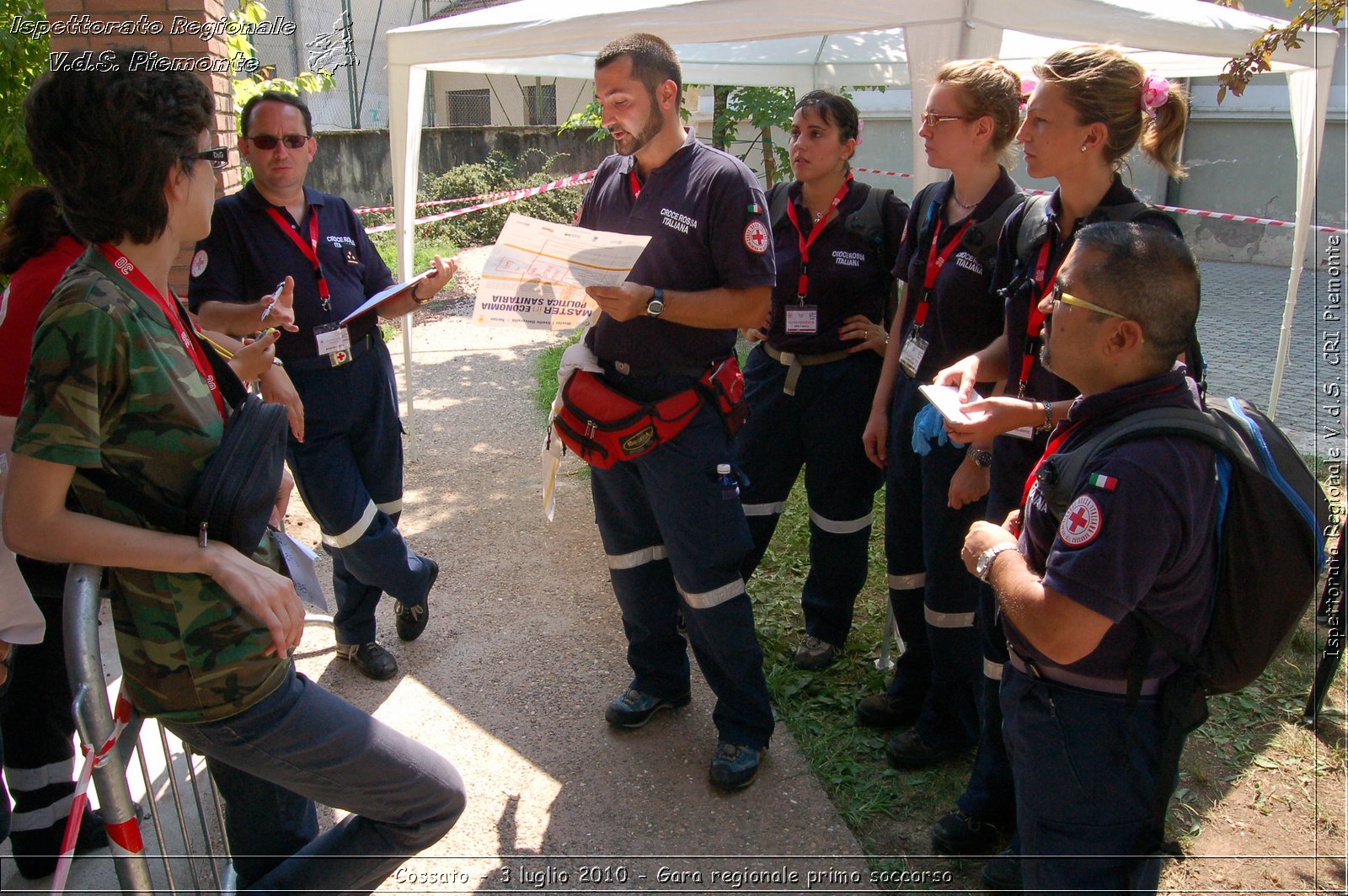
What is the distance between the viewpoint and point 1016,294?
2.62 meters

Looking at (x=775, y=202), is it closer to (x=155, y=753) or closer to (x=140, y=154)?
(x=140, y=154)

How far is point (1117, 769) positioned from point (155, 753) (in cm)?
310

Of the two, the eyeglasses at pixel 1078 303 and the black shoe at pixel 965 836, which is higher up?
the eyeglasses at pixel 1078 303

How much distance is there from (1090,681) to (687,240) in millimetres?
1737

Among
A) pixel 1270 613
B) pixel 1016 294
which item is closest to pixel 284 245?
pixel 1016 294

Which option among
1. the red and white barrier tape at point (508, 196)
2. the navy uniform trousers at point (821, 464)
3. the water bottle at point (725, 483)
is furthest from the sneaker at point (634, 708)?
the red and white barrier tape at point (508, 196)

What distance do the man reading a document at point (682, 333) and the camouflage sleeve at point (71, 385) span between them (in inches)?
54.8

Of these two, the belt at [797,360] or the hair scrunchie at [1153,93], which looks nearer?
the hair scrunchie at [1153,93]

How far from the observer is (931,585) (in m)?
3.23

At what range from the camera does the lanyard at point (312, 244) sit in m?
3.59

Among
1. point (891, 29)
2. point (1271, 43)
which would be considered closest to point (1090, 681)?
point (1271, 43)

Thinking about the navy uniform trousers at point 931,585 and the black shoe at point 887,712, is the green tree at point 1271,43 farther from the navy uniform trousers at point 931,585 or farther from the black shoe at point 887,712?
the black shoe at point 887,712

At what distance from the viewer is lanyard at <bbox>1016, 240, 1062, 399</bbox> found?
2.53 m

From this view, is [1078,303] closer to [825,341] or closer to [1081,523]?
[1081,523]
